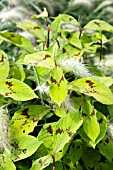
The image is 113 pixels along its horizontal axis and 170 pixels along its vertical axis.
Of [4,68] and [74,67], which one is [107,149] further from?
[4,68]

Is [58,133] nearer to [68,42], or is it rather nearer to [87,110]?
[87,110]

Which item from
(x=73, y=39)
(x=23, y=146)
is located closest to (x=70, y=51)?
(x=73, y=39)

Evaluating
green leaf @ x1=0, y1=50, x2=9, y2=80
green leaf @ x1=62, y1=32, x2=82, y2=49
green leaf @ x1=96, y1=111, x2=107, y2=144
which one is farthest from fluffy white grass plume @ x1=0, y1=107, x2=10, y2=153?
green leaf @ x1=62, y1=32, x2=82, y2=49

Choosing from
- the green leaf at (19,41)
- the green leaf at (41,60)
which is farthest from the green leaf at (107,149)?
the green leaf at (19,41)

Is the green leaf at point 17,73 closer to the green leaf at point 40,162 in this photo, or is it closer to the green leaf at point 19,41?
the green leaf at point 19,41

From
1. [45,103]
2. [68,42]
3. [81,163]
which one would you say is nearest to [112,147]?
[81,163]

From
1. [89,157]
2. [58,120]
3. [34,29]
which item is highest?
[34,29]
